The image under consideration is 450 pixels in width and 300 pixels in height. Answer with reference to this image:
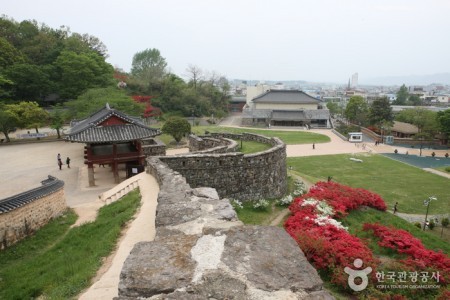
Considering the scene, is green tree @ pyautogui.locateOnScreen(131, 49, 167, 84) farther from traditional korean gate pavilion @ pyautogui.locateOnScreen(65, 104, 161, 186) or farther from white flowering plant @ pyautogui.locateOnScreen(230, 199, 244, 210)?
white flowering plant @ pyautogui.locateOnScreen(230, 199, 244, 210)

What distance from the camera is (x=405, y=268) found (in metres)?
9.19

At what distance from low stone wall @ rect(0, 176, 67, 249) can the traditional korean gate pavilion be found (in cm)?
509

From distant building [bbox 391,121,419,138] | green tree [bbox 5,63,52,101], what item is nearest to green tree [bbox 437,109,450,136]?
distant building [bbox 391,121,419,138]

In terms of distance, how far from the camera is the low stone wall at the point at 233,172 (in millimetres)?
15047

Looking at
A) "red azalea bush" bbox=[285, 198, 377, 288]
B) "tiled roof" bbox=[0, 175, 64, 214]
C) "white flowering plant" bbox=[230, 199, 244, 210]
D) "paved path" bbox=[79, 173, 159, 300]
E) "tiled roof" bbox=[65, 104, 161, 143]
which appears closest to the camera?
"paved path" bbox=[79, 173, 159, 300]

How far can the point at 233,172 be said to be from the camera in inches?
616

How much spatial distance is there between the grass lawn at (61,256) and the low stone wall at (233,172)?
8.86 feet

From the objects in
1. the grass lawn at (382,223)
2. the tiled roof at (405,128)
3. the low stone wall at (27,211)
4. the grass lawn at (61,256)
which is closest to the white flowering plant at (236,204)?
the grass lawn at (61,256)

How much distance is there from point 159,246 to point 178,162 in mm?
10640

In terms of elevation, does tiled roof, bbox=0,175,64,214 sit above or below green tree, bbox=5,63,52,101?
below

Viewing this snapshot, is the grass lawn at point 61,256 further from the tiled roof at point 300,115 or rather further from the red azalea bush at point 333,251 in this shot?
the tiled roof at point 300,115

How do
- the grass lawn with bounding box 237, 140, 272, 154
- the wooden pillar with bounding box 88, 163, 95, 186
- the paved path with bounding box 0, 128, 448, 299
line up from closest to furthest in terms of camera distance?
the paved path with bounding box 0, 128, 448, 299 → the wooden pillar with bounding box 88, 163, 95, 186 → the grass lawn with bounding box 237, 140, 272, 154

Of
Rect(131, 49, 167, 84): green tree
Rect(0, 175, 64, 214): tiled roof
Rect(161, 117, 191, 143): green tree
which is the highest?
Rect(131, 49, 167, 84): green tree

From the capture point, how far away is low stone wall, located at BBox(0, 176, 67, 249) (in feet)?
37.6
